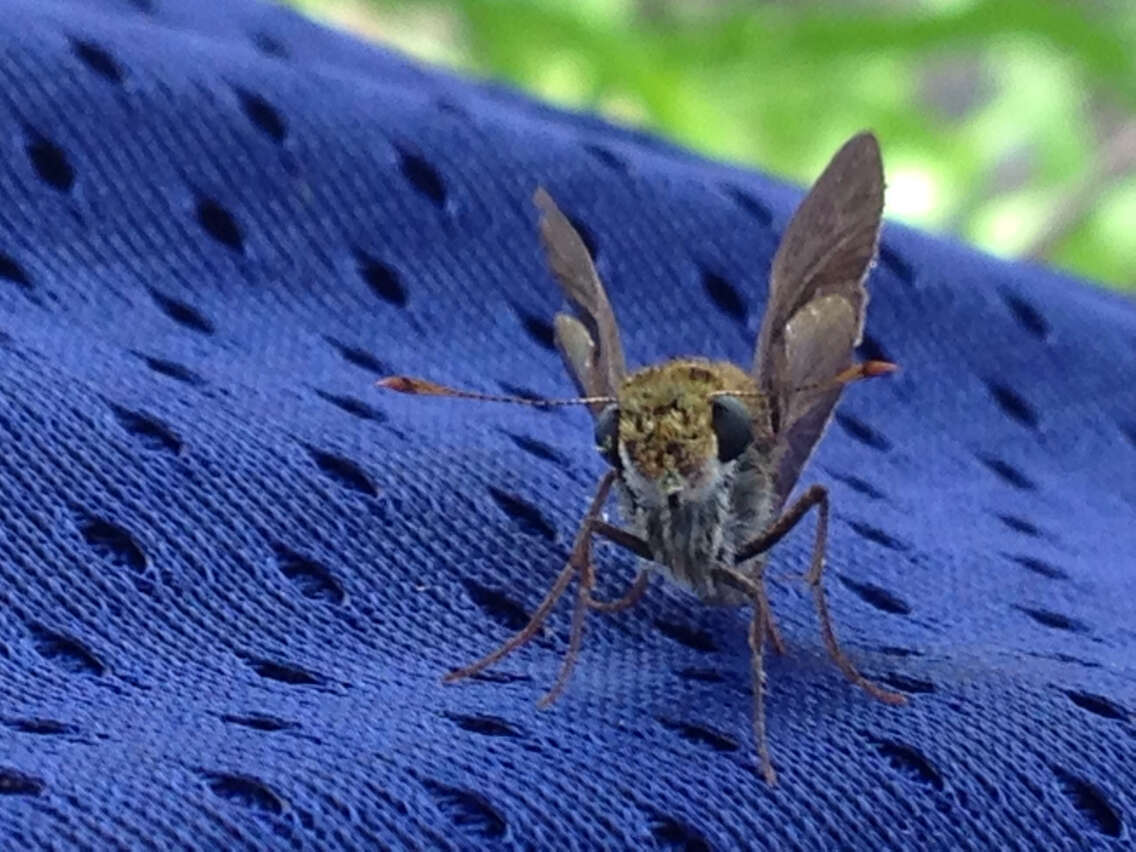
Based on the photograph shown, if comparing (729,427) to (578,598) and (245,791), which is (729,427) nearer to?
(578,598)

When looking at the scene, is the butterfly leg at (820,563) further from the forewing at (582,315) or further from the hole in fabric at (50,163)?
the hole in fabric at (50,163)

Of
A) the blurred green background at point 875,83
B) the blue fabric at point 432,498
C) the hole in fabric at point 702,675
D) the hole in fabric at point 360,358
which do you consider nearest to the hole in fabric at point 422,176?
the blue fabric at point 432,498

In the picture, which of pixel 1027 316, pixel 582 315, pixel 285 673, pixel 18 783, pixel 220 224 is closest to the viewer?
pixel 18 783

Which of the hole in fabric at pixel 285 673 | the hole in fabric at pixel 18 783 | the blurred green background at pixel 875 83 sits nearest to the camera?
the hole in fabric at pixel 18 783

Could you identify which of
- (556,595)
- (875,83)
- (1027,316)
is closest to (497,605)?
(556,595)

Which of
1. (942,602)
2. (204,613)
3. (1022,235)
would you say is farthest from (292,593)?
(1022,235)

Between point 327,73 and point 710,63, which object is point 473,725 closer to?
point 327,73
